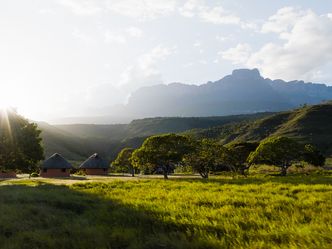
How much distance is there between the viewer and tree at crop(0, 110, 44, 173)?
2196 inches

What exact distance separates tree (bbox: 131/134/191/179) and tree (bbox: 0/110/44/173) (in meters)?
14.9

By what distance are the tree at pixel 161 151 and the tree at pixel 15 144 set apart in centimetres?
1487

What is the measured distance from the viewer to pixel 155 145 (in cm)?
5828

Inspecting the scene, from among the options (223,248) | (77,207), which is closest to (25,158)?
(77,207)

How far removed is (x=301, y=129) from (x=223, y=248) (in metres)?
195

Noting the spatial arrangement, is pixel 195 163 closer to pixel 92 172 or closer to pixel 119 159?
pixel 119 159

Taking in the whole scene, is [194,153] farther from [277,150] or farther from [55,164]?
[55,164]

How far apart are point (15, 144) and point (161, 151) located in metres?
20.9

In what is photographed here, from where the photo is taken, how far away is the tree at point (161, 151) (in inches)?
2272

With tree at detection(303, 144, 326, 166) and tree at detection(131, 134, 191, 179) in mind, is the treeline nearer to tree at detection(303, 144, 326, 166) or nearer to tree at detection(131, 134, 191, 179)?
tree at detection(131, 134, 191, 179)

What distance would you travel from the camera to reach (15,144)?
5603 cm

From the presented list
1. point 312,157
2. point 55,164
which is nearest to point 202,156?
point 312,157

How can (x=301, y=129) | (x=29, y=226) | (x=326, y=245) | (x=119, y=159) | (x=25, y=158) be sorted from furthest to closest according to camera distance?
1. (x=301, y=129)
2. (x=119, y=159)
3. (x=25, y=158)
4. (x=29, y=226)
5. (x=326, y=245)

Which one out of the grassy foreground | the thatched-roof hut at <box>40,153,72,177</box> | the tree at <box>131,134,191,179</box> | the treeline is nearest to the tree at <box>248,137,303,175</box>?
the treeline
